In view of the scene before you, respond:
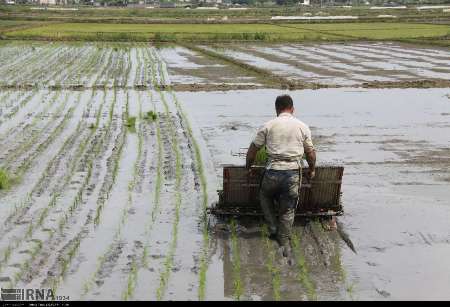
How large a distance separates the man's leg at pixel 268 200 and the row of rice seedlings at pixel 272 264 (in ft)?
0.42

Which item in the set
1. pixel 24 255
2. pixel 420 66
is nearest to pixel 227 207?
pixel 24 255

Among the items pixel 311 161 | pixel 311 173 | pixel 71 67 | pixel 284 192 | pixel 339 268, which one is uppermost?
pixel 311 161

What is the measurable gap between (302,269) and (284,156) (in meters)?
0.95

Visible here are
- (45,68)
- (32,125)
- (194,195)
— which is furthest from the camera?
(45,68)

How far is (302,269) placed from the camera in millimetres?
4914

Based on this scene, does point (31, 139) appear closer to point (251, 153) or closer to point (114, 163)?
point (114, 163)

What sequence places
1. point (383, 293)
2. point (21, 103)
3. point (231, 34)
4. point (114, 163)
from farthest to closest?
1. point (231, 34)
2. point (21, 103)
3. point (114, 163)
4. point (383, 293)

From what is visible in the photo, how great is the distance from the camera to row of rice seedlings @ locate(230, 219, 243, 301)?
4508 millimetres

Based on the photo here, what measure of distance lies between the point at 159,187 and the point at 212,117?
5.11 meters

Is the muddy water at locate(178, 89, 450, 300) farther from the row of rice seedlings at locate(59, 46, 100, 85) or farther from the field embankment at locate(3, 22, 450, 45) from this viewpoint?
the field embankment at locate(3, 22, 450, 45)

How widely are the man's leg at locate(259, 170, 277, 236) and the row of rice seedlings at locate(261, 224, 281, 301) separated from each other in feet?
0.42

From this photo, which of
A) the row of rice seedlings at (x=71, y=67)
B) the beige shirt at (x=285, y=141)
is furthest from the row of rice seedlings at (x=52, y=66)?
the beige shirt at (x=285, y=141)

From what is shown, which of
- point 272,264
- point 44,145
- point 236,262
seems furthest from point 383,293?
point 44,145

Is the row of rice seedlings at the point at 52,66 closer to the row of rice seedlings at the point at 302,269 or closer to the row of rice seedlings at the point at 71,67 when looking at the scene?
the row of rice seedlings at the point at 71,67
